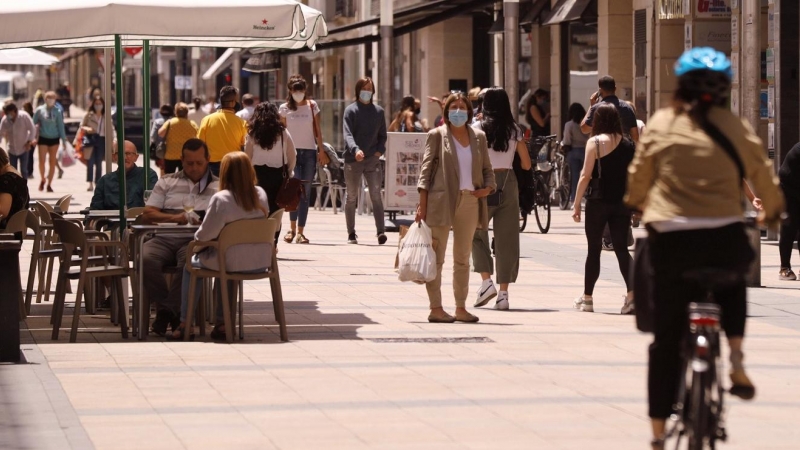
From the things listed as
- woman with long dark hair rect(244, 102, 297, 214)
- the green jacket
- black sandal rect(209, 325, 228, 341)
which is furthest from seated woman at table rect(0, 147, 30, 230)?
woman with long dark hair rect(244, 102, 297, 214)

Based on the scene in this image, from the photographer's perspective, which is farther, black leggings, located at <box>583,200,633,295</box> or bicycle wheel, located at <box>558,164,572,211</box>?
bicycle wheel, located at <box>558,164,572,211</box>

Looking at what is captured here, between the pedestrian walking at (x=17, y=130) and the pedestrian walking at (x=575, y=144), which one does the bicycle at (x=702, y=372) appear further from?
the pedestrian walking at (x=17, y=130)

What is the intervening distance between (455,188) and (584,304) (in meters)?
1.70

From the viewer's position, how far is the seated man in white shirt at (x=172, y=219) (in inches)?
450

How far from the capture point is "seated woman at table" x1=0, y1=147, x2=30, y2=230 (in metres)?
12.6

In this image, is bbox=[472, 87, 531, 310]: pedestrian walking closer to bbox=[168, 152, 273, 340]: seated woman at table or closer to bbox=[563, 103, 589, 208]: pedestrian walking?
bbox=[168, 152, 273, 340]: seated woman at table

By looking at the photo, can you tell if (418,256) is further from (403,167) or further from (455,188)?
(403,167)

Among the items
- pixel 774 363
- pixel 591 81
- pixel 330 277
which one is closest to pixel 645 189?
pixel 774 363

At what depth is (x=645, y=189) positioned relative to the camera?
21.9 feet

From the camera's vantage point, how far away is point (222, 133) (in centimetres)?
1742

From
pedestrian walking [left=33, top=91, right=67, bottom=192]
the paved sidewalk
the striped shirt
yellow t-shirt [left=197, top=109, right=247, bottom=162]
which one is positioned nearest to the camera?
the paved sidewalk

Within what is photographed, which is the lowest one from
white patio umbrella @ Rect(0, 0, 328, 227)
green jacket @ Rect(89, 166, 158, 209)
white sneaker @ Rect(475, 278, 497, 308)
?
white sneaker @ Rect(475, 278, 497, 308)

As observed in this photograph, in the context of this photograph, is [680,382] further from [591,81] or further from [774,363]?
[591,81]

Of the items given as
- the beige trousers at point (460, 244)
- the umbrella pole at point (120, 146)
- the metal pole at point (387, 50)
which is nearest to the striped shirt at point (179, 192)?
the umbrella pole at point (120, 146)
